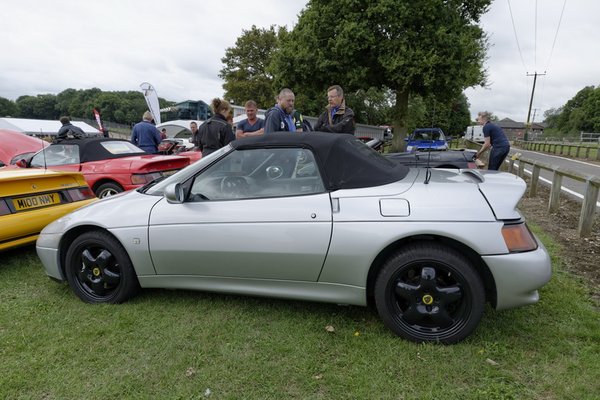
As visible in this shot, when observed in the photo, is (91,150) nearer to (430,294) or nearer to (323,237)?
(323,237)

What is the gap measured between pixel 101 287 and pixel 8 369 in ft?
2.89

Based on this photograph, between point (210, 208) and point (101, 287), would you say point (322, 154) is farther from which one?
point (101, 287)

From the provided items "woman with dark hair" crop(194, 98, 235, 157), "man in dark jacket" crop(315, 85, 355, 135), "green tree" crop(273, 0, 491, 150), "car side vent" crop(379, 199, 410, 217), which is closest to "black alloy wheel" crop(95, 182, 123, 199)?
"woman with dark hair" crop(194, 98, 235, 157)

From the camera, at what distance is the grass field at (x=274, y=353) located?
6.90 ft

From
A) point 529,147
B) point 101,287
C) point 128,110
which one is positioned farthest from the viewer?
point 128,110

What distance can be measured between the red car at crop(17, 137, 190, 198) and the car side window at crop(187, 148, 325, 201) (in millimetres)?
3555

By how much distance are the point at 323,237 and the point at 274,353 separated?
0.82 meters

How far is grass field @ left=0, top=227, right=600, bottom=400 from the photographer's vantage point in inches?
82.8

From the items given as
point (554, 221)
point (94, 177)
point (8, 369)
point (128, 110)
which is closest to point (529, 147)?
point (554, 221)

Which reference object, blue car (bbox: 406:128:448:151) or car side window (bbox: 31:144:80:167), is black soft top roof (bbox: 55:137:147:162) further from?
blue car (bbox: 406:128:448:151)

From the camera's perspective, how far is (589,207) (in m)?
4.39

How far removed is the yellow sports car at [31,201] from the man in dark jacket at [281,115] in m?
2.47

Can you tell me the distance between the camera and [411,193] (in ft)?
8.14

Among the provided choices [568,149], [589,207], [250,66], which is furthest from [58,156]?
[250,66]
